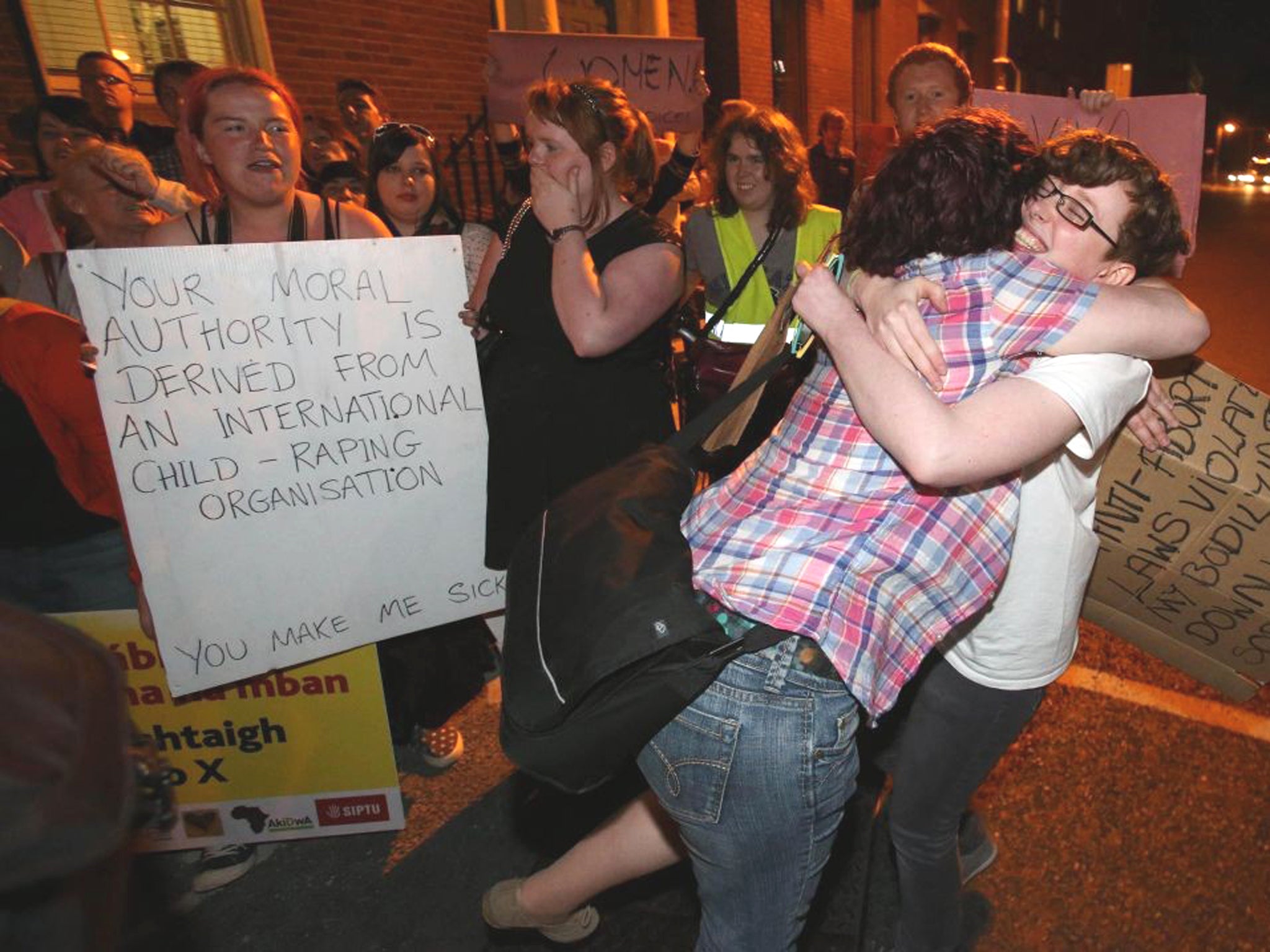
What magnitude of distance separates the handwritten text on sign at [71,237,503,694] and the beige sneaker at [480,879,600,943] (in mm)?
727

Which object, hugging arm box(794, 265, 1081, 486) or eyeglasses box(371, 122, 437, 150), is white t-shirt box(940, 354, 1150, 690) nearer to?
hugging arm box(794, 265, 1081, 486)

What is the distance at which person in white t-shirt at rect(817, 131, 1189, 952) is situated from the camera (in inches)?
43.6

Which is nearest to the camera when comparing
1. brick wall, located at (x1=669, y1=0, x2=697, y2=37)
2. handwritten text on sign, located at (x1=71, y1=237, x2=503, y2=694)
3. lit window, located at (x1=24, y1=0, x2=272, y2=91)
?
handwritten text on sign, located at (x1=71, y1=237, x2=503, y2=694)

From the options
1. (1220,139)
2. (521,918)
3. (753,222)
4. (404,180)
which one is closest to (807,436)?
(521,918)

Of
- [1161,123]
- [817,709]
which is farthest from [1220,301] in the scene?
[817,709]

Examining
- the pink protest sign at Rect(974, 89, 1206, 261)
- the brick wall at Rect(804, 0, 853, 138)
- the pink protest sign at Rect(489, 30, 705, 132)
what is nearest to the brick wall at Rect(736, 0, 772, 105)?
the brick wall at Rect(804, 0, 853, 138)

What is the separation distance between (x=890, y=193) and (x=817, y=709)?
0.80 m

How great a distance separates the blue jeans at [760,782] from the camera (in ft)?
4.04

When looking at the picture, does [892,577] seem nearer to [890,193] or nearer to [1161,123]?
[890,193]

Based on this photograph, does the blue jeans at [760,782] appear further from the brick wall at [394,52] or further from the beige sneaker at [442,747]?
the brick wall at [394,52]

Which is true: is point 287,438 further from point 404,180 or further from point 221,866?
point 404,180

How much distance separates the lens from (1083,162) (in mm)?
1257

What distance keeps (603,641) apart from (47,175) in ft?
15.8

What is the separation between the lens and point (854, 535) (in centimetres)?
119
